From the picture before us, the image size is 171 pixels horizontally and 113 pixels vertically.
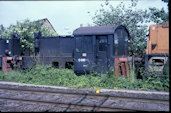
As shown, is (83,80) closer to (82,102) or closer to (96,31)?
(96,31)

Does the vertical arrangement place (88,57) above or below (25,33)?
below

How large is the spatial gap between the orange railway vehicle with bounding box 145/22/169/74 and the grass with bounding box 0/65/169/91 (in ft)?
2.04

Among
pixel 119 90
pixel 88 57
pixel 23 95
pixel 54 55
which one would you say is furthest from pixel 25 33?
pixel 119 90

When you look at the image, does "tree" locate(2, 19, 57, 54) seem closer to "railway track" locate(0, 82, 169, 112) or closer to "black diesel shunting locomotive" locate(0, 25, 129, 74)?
"black diesel shunting locomotive" locate(0, 25, 129, 74)

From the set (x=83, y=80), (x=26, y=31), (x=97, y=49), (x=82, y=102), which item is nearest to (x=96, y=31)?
(x=97, y=49)

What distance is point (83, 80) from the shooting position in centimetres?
944

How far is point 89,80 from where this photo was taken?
9336mm

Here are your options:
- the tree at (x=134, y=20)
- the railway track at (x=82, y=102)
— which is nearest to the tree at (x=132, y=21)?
the tree at (x=134, y=20)

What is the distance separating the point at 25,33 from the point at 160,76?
1426cm

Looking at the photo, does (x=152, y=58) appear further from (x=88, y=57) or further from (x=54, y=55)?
(x=54, y=55)

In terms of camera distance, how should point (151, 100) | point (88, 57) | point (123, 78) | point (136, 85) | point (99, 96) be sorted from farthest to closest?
point (88, 57) < point (123, 78) < point (136, 85) < point (99, 96) < point (151, 100)

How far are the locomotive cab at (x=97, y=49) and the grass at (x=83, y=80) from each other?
0.53 meters

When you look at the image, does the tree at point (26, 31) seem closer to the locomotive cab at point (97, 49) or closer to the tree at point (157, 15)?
the locomotive cab at point (97, 49)

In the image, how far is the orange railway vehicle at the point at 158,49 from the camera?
849cm
